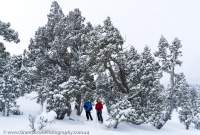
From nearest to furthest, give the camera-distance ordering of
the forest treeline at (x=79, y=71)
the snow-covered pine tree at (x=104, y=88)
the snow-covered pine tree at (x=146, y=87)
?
the forest treeline at (x=79, y=71), the snow-covered pine tree at (x=146, y=87), the snow-covered pine tree at (x=104, y=88)

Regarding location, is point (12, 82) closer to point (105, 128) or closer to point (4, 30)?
point (4, 30)

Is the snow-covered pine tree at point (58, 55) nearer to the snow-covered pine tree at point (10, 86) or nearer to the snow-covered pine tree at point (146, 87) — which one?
the snow-covered pine tree at point (10, 86)

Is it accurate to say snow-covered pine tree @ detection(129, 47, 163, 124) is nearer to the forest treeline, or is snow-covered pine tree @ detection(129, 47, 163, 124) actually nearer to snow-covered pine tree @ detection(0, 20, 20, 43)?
the forest treeline

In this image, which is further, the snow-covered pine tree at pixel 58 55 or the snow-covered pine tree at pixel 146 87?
the snow-covered pine tree at pixel 146 87

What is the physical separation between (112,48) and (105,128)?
558 cm

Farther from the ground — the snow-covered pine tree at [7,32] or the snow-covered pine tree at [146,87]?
the snow-covered pine tree at [7,32]

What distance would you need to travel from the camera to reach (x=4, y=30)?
27.8 metres

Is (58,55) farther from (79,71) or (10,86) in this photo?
(10,86)

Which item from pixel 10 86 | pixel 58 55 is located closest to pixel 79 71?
pixel 58 55

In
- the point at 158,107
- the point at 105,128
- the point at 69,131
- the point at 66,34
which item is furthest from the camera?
the point at 158,107

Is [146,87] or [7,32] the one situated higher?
[7,32]

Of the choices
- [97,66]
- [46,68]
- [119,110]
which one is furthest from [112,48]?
[46,68]

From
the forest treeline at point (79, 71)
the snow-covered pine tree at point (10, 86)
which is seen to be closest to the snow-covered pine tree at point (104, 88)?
the forest treeline at point (79, 71)

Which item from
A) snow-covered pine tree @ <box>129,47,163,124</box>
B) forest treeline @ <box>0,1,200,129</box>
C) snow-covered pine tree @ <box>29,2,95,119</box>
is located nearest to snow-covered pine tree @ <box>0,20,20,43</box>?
forest treeline @ <box>0,1,200,129</box>
